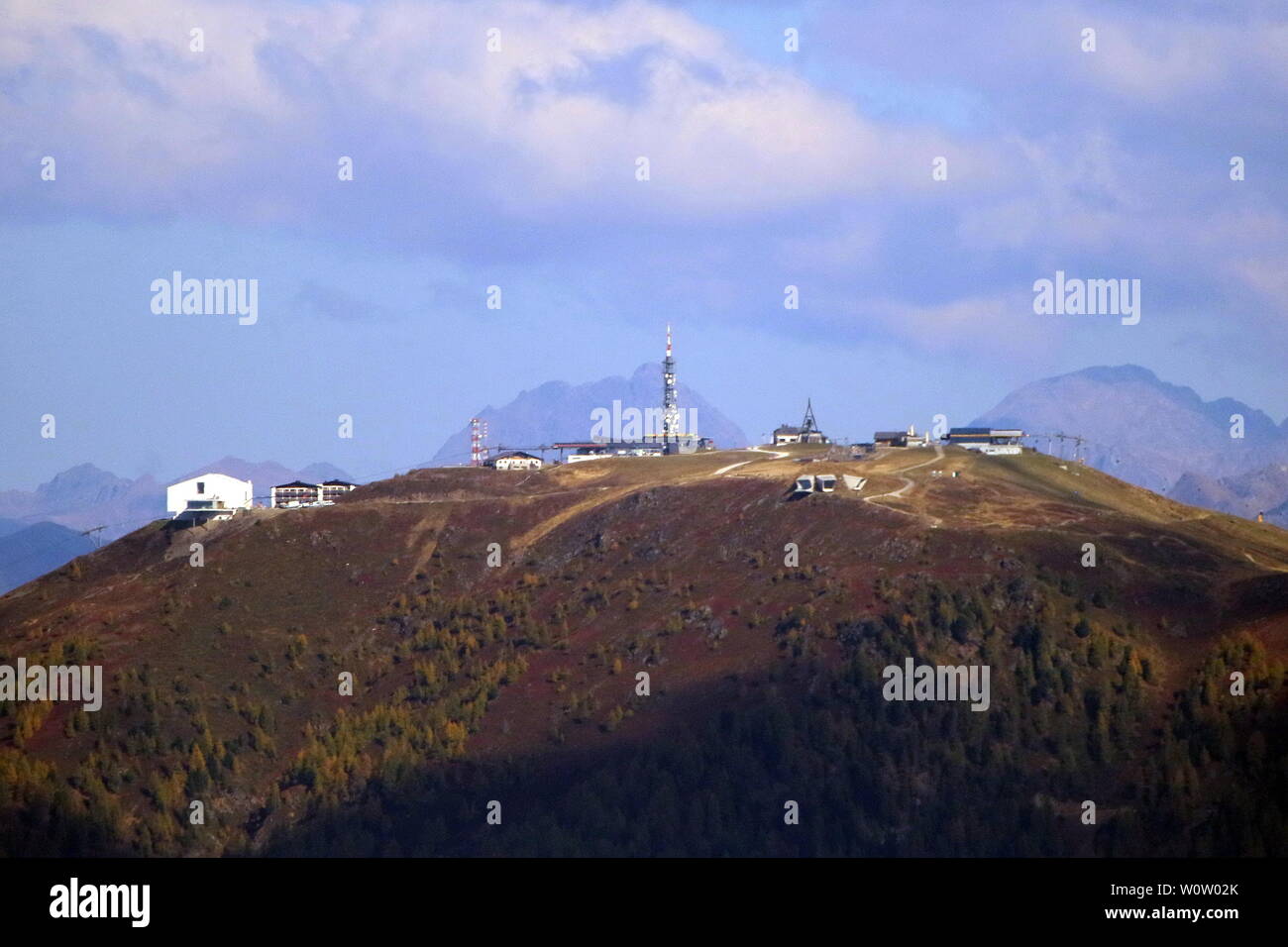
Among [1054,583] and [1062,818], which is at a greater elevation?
[1054,583]

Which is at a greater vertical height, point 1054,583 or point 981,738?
point 1054,583
